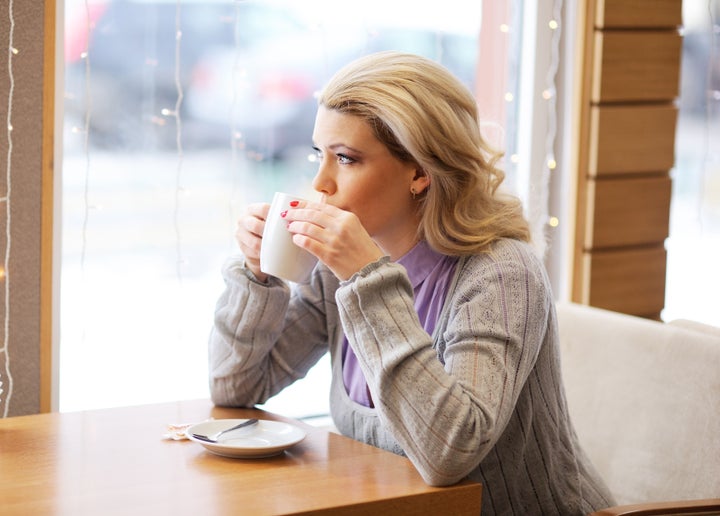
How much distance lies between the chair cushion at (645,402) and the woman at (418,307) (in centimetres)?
16

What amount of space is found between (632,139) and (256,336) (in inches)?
61.1

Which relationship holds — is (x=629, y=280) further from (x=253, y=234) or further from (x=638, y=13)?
(x=253, y=234)

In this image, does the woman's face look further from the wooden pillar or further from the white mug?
the wooden pillar

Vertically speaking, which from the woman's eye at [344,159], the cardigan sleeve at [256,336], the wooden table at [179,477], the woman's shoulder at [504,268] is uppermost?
the woman's eye at [344,159]

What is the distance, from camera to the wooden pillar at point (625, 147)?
2762 mm

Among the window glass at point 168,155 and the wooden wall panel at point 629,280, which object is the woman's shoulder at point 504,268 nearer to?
the window glass at point 168,155

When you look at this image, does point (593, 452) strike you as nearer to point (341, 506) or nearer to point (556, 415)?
point (556, 415)

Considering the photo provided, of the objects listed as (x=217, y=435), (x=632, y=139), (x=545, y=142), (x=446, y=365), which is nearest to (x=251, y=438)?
(x=217, y=435)

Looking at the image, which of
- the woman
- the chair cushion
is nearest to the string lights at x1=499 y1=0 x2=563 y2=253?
the chair cushion

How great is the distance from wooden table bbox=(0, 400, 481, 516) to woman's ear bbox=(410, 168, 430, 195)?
42 cm

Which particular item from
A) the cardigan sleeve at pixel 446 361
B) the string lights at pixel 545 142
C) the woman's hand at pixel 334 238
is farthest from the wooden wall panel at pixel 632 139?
the woman's hand at pixel 334 238

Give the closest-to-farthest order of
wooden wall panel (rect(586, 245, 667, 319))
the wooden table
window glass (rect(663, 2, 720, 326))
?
the wooden table
wooden wall panel (rect(586, 245, 667, 319))
window glass (rect(663, 2, 720, 326))

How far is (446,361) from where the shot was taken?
56.0 inches

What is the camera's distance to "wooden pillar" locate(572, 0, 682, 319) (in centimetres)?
276
